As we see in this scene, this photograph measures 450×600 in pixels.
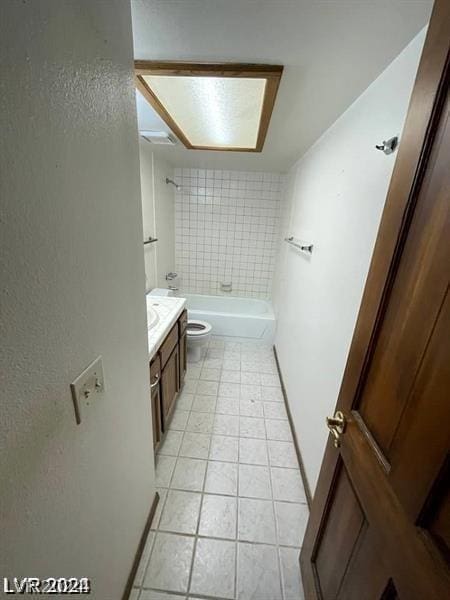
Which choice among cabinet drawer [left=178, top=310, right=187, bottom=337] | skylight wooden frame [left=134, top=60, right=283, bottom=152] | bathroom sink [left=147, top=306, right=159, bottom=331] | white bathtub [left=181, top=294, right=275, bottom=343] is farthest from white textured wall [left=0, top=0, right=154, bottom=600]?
white bathtub [left=181, top=294, right=275, bottom=343]

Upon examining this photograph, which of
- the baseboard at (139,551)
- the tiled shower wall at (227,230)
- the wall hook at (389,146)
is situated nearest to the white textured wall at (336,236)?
the wall hook at (389,146)

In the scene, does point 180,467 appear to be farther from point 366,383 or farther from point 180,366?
point 366,383

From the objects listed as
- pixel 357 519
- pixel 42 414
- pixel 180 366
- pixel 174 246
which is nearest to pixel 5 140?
pixel 42 414

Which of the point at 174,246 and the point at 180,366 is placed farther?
the point at 174,246

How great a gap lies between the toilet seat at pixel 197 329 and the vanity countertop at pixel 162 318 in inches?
27.4

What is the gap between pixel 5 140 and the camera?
39cm

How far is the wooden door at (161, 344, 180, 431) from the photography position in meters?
Answer: 1.69

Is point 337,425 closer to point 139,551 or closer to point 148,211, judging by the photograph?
point 139,551

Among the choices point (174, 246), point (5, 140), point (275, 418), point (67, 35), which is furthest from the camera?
point (174, 246)

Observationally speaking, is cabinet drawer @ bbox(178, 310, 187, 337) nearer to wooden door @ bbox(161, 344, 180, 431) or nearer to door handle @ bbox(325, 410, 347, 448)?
wooden door @ bbox(161, 344, 180, 431)

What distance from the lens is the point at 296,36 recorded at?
0.89m

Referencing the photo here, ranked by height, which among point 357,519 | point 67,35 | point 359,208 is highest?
point 67,35

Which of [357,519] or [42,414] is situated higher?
[42,414]

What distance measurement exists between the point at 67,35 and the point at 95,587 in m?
1.47
